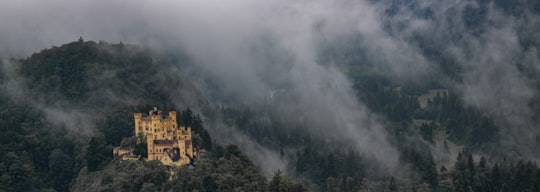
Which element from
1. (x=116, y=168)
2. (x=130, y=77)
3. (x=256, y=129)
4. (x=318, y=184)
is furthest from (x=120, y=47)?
(x=116, y=168)

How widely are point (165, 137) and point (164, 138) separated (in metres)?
0.25

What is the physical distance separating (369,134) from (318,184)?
41.1m

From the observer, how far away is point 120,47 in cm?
16838

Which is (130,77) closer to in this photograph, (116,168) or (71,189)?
(71,189)

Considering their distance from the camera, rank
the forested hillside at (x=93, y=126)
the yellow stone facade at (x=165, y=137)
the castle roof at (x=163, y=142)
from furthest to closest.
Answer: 1. the castle roof at (x=163, y=142)
2. the yellow stone facade at (x=165, y=137)
3. the forested hillside at (x=93, y=126)

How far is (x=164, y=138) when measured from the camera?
119 metres

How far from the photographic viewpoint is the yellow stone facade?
378 ft

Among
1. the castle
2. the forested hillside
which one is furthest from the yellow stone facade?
the forested hillside

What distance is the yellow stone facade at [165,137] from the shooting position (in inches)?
4532

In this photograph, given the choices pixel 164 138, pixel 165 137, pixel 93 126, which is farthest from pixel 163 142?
pixel 93 126

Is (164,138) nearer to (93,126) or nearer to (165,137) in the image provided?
(165,137)

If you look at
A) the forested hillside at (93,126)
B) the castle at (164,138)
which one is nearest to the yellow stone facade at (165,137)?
the castle at (164,138)

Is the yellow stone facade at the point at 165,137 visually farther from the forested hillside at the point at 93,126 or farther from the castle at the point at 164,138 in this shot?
the forested hillside at the point at 93,126

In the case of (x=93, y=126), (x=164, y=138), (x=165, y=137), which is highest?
(x=93, y=126)
